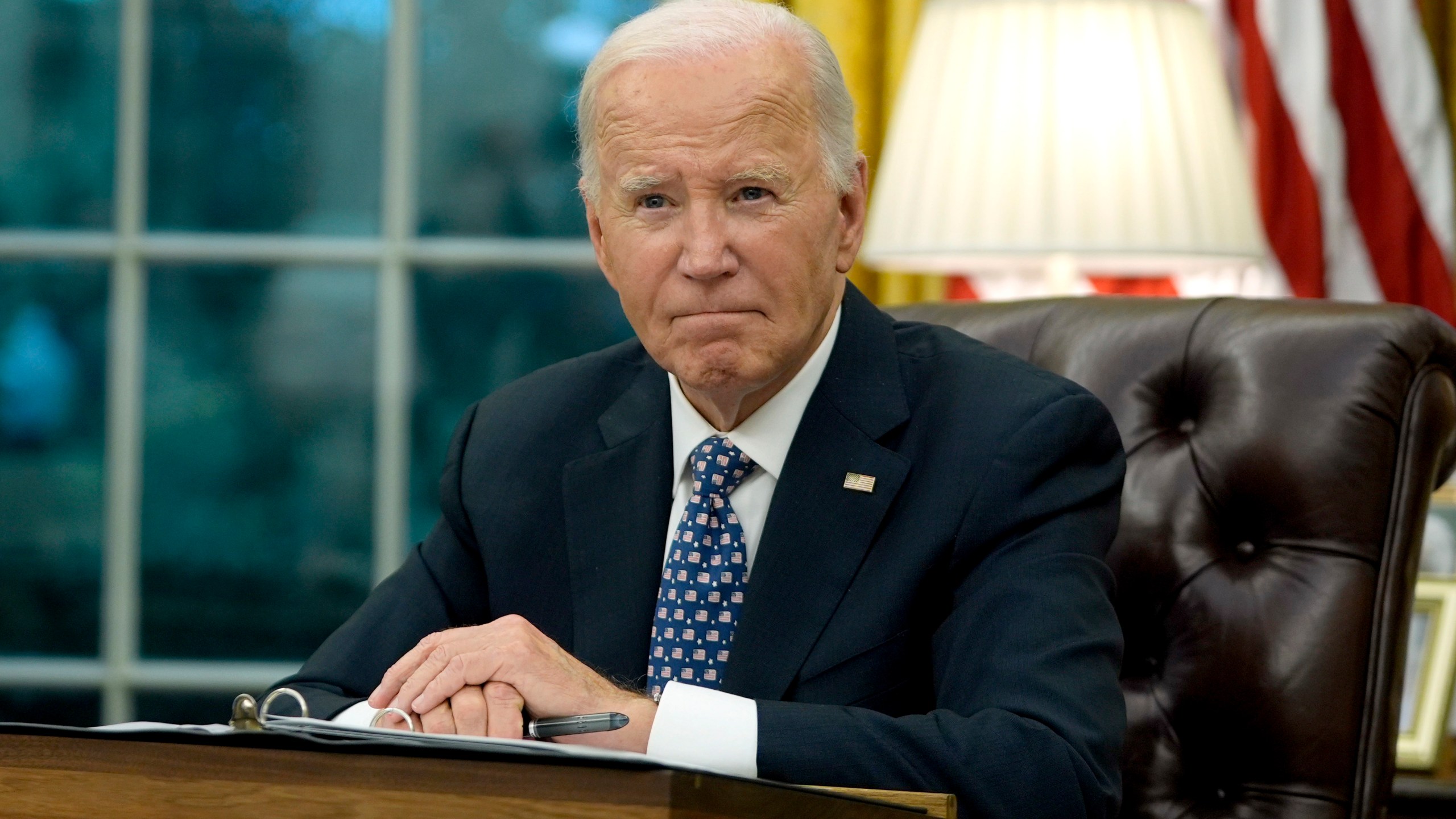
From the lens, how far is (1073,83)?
240cm

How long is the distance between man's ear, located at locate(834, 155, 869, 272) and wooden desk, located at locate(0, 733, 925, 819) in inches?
31.3

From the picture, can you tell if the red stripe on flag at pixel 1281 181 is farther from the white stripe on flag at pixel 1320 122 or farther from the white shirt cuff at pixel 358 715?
the white shirt cuff at pixel 358 715

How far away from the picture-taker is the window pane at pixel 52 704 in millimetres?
3762

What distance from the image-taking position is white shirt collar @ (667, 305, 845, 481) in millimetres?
1651

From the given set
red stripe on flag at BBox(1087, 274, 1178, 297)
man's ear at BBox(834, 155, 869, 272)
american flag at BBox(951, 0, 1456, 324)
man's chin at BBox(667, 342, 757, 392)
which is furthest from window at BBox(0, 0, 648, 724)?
man's chin at BBox(667, 342, 757, 392)

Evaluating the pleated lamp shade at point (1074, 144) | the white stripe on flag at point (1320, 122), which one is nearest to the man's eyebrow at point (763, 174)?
the pleated lamp shade at point (1074, 144)

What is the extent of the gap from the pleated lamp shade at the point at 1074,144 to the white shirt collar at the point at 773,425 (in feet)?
2.44

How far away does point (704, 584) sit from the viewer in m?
1.60

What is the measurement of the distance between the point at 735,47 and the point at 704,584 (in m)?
0.53

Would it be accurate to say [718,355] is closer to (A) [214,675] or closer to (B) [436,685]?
→ (B) [436,685]

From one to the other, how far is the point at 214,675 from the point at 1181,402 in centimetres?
261

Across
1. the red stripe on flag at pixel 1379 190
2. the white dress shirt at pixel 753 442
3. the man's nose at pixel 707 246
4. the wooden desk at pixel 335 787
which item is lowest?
the wooden desk at pixel 335 787

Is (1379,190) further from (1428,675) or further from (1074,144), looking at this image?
(1428,675)

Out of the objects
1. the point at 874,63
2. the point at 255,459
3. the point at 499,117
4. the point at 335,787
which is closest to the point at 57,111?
the point at 255,459
